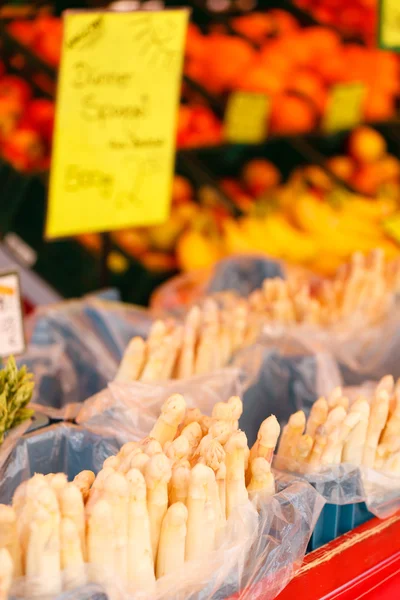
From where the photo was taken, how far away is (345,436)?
1257 millimetres

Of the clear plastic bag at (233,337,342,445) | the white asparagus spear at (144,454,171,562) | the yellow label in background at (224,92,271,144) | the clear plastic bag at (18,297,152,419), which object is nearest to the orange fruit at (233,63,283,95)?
the yellow label in background at (224,92,271,144)

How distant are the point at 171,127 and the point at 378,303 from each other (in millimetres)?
693

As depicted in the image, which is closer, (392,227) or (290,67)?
(392,227)

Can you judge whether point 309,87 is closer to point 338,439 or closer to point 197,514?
point 338,439

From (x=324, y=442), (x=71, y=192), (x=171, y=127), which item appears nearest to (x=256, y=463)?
(x=324, y=442)

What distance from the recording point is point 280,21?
3609 mm

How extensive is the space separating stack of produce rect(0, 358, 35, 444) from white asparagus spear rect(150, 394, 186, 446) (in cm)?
25

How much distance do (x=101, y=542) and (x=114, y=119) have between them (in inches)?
46.3

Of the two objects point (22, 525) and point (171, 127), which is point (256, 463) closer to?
point (22, 525)

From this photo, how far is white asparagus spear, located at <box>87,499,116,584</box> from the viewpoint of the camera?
92cm

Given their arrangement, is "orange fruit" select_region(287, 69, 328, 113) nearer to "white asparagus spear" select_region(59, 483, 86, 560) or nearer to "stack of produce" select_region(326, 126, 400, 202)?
"stack of produce" select_region(326, 126, 400, 202)

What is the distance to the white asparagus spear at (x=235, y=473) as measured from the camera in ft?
3.51

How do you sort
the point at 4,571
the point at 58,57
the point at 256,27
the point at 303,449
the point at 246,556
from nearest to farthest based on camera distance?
the point at 4,571
the point at 246,556
the point at 303,449
the point at 58,57
the point at 256,27

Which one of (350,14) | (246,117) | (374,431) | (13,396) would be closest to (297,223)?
(246,117)
